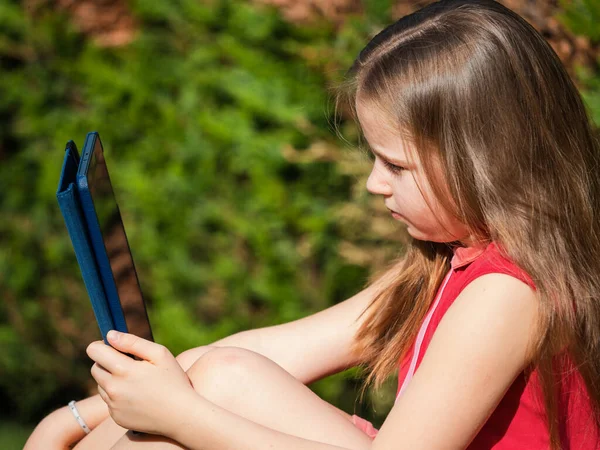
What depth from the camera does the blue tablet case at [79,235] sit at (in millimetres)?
1534

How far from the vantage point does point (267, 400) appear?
5.98 ft

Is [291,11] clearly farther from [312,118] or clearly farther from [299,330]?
[299,330]

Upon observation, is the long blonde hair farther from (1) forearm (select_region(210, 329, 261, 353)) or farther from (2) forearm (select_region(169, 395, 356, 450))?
(1) forearm (select_region(210, 329, 261, 353))

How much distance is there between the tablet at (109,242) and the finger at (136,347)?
0.10ft

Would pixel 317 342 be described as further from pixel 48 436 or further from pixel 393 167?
pixel 48 436

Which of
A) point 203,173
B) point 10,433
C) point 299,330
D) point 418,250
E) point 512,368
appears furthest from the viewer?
point 10,433

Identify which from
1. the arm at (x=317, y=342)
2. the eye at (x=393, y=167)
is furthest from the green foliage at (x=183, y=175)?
the eye at (x=393, y=167)

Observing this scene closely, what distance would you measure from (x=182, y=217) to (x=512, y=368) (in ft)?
7.41

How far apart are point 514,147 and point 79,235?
2.98 feet

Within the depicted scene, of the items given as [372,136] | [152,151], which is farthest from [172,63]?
[372,136]

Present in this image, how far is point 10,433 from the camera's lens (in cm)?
392

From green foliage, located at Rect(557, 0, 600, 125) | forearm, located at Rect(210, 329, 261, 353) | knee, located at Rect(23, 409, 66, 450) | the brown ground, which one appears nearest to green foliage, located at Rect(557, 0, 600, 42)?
green foliage, located at Rect(557, 0, 600, 125)

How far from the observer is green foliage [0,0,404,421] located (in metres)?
3.39

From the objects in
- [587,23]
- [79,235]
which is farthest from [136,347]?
[587,23]
